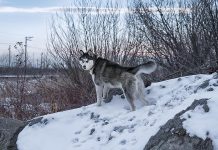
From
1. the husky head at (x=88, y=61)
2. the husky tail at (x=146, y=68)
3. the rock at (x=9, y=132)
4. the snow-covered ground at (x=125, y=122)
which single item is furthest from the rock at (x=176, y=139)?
the husky head at (x=88, y=61)

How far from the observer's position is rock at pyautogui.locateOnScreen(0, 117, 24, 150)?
7941 mm

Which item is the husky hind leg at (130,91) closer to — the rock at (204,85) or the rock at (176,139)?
the rock at (204,85)

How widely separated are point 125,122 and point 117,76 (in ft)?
5.63

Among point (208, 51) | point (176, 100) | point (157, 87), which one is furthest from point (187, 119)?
point (208, 51)

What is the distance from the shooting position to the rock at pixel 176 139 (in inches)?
202

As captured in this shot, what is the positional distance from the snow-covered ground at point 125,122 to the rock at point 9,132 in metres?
0.18

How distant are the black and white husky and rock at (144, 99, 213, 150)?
1953mm

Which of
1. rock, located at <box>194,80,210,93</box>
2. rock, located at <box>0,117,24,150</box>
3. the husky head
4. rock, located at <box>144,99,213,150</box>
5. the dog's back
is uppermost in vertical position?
the husky head

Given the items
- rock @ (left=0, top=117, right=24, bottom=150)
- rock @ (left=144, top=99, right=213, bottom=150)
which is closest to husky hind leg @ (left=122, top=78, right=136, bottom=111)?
rock @ (left=144, top=99, right=213, bottom=150)

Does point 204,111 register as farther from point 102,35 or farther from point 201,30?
point 102,35

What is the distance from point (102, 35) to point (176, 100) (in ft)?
31.2

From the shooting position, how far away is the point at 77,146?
6.71 m

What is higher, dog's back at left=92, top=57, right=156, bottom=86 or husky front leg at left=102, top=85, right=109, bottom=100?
dog's back at left=92, top=57, right=156, bottom=86

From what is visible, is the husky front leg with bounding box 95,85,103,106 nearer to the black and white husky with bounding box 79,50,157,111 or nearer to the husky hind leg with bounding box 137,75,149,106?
the black and white husky with bounding box 79,50,157,111
